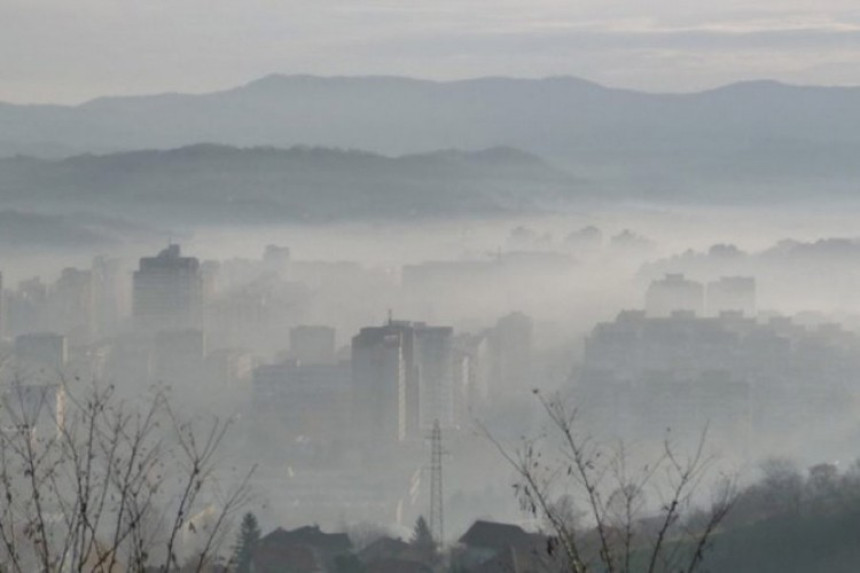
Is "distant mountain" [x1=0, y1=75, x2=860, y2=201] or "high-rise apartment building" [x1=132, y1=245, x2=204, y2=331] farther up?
"distant mountain" [x1=0, y1=75, x2=860, y2=201]

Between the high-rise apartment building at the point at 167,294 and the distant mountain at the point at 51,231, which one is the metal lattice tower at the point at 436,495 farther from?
the distant mountain at the point at 51,231

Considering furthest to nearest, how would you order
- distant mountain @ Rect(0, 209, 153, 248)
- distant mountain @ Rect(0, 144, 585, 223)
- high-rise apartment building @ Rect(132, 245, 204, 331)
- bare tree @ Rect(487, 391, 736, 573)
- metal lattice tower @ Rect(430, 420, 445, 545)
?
distant mountain @ Rect(0, 144, 585, 223) → distant mountain @ Rect(0, 209, 153, 248) → high-rise apartment building @ Rect(132, 245, 204, 331) → metal lattice tower @ Rect(430, 420, 445, 545) → bare tree @ Rect(487, 391, 736, 573)

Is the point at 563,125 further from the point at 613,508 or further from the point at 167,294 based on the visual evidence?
the point at 613,508

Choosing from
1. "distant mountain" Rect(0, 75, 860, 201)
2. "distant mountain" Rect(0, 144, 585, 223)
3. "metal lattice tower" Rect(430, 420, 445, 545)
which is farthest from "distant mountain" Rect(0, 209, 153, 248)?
"metal lattice tower" Rect(430, 420, 445, 545)

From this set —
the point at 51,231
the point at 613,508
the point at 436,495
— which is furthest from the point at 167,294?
the point at 613,508

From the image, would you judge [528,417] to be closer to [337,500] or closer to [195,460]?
[337,500]

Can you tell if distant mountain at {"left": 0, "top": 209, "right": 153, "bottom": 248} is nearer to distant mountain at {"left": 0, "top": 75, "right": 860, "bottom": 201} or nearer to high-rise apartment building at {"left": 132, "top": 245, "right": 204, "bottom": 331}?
distant mountain at {"left": 0, "top": 75, "right": 860, "bottom": 201}

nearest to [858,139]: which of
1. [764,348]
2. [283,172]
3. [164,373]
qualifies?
[283,172]
